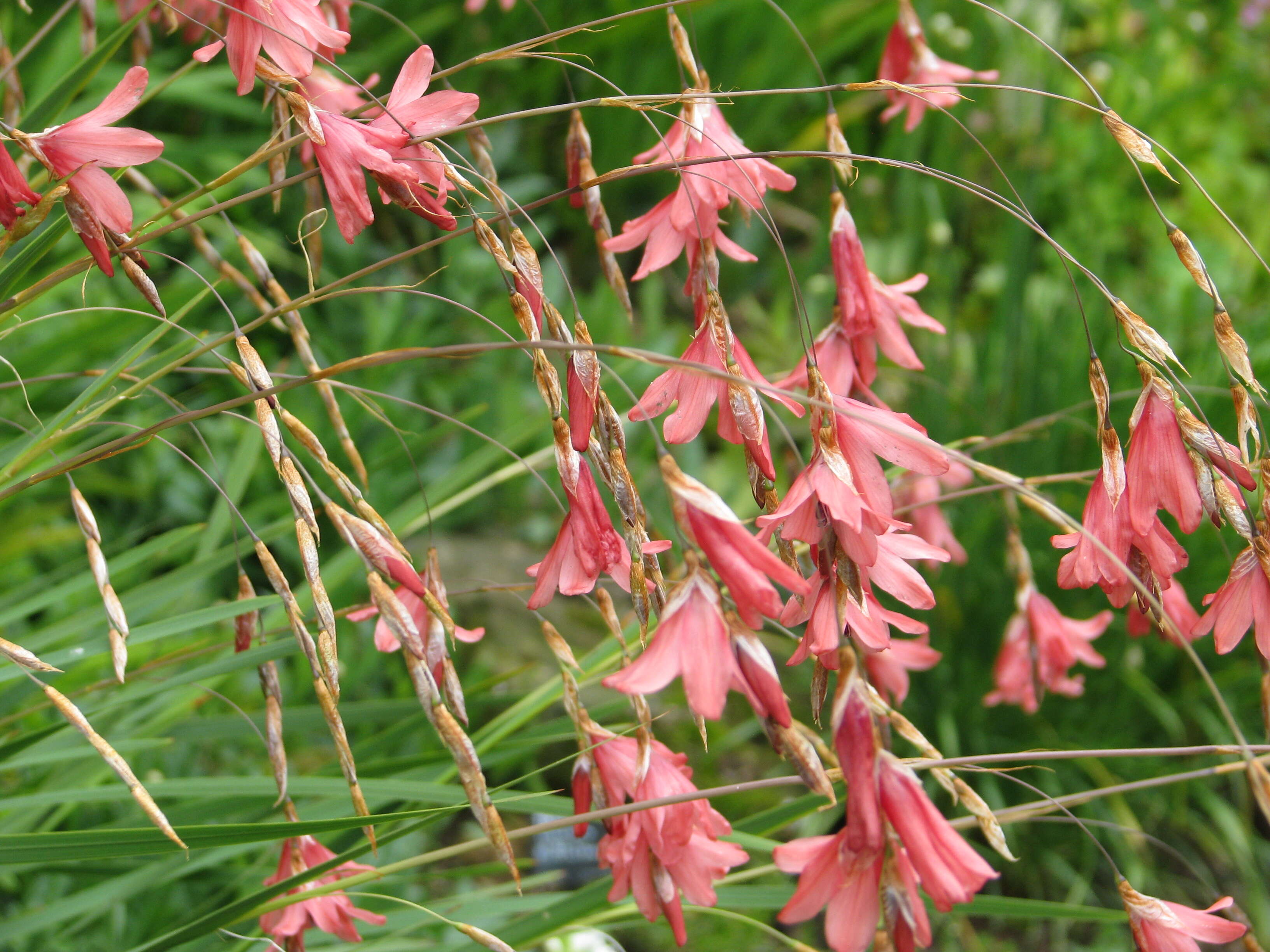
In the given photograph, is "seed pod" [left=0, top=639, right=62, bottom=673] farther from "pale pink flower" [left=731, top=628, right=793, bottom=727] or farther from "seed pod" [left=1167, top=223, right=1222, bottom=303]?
"seed pod" [left=1167, top=223, right=1222, bottom=303]

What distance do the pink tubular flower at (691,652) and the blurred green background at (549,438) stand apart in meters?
0.25

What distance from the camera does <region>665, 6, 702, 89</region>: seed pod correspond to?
2.24 feet

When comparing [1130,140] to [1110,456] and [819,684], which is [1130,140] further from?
[819,684]

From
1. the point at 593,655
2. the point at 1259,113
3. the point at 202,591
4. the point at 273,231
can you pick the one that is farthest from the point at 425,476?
the point at 1259,113

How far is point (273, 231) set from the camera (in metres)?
2.32

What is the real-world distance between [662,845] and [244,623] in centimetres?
32

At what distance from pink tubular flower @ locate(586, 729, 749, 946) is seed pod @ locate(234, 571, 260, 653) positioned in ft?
0.82

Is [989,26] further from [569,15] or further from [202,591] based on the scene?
[202,591]

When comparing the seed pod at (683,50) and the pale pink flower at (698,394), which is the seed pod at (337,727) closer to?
the pale pink flower at (698,394)

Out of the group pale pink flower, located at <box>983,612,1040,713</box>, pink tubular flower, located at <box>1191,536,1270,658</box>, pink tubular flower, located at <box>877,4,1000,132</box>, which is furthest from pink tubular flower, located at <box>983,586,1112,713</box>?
pink tubular flower, located at <box>877,4,1000,132</box>

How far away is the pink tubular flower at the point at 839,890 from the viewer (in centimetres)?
51

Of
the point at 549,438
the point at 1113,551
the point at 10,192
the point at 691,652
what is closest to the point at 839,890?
the point at 691,652

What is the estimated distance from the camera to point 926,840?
1.59 feet

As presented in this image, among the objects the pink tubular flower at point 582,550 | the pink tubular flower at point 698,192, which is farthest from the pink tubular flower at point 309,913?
the pink tubular flower at point 698,192
